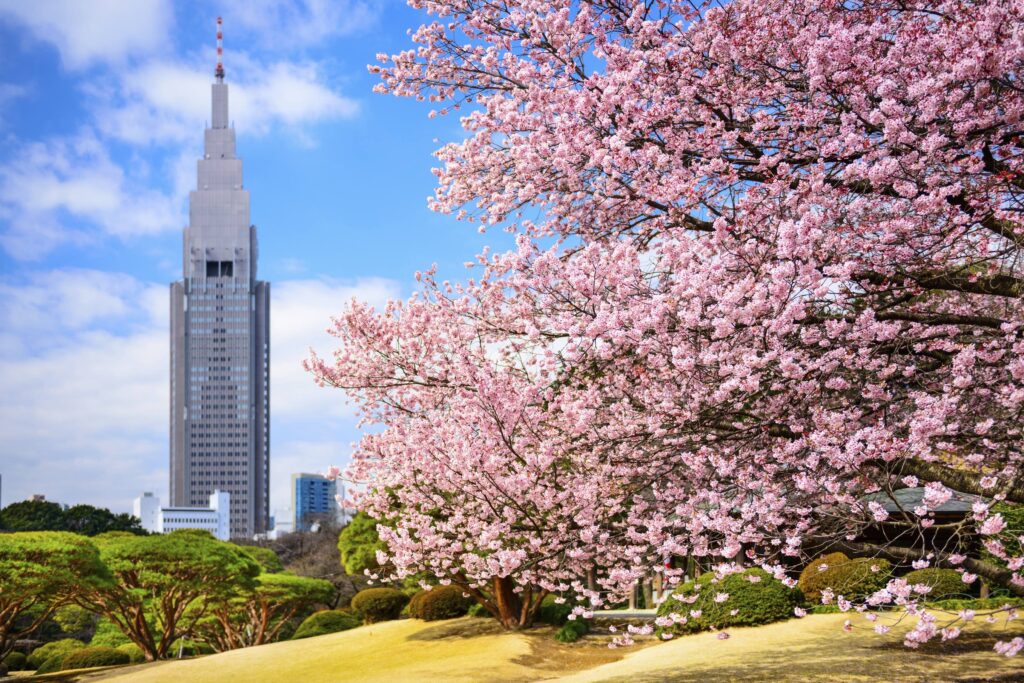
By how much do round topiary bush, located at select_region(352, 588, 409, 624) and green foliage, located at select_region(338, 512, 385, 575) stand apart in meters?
0.91

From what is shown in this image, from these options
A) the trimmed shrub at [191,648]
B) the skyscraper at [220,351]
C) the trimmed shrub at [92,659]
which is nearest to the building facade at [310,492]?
the skyscraper at [220,351]

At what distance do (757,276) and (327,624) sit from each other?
24.1 metres

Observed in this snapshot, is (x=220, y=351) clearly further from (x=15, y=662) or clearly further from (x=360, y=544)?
(x=360, y=544)

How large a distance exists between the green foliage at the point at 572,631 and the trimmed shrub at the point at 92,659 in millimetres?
12184

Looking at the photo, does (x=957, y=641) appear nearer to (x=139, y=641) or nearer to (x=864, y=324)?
(x=864, y=324)

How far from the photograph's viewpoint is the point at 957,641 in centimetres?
1365

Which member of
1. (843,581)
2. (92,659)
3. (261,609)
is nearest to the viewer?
(843,581)

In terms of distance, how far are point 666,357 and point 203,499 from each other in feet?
438

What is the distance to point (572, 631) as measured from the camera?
62.3 feet

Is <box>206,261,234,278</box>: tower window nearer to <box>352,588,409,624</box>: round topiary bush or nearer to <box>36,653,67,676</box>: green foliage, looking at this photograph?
<box>36,653,67,676</box>: green foliage

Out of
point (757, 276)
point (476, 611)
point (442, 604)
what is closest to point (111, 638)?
point (442, 604)

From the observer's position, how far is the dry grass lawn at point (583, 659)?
12242 mm

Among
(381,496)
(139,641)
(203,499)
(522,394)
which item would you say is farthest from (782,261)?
(203,499)

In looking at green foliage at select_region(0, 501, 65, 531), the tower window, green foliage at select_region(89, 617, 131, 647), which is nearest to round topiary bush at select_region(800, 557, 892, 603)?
green foliage at select_region(89, 617, 131, 647)
